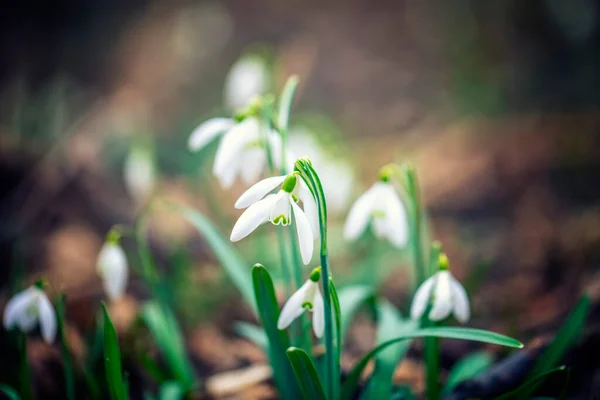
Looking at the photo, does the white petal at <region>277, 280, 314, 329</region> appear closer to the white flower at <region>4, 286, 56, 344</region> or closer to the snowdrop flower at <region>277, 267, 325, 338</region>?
the snowdrop flower at <region>277, 267, 325, 338</region>

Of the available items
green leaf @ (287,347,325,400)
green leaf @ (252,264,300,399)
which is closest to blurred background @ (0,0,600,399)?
green leaf @ (252,264,300,399)

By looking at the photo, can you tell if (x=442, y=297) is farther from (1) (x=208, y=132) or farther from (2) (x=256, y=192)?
(1) (x=208, y=132)

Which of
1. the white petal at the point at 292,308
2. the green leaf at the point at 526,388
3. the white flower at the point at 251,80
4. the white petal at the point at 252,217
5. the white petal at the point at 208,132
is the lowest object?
the green leaf at the point at 526,388

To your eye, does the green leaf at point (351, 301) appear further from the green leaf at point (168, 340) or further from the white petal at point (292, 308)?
the green leaf at point (168, 340)

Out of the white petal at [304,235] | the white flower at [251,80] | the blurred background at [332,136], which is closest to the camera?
the white petal at [304,235]

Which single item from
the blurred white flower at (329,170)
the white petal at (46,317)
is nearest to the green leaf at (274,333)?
the white petal at (46,317)

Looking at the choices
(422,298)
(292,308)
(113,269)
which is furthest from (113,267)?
(422,298)

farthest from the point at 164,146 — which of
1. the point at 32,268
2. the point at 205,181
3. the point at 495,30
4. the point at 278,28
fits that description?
the point at 495,30
